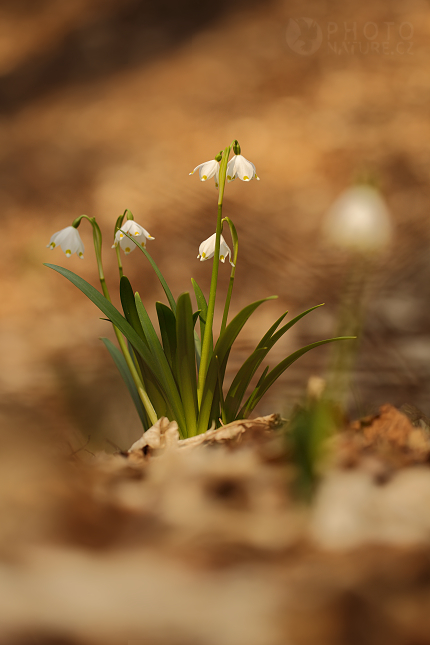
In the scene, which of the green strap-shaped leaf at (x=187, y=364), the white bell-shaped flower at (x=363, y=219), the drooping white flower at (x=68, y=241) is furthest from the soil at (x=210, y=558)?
the drooping white flower at (x=68, y=241)

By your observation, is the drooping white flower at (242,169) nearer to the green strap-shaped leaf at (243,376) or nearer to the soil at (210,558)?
the green strap-shaped leaf at (243,376)

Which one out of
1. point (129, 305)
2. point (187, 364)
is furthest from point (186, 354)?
point (129, 305)

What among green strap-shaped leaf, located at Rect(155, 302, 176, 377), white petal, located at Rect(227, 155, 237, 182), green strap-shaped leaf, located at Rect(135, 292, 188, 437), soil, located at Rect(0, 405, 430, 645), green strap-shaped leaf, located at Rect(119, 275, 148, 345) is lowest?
soil, located at Rect(0, 405, 430, 645)

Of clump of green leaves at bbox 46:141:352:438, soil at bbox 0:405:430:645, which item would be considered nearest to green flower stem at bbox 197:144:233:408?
clump of green leaves at bbox 46:141:352:438

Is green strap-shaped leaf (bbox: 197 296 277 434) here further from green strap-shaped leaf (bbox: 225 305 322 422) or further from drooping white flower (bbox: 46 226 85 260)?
drooping white flower (bbox: 46 226 85 260)

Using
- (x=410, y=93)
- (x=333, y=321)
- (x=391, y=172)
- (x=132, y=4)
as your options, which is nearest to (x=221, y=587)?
(x=333, y=321)
